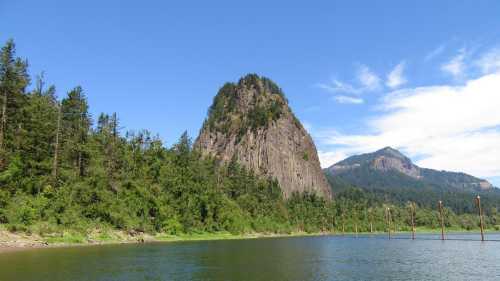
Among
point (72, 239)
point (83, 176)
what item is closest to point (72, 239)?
point (72, 239)

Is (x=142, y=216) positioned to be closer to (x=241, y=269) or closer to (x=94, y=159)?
(x=94, y=159)

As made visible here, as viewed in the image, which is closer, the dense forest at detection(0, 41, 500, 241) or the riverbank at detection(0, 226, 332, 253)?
the riverbank at detection(0, 226, 332, 253)

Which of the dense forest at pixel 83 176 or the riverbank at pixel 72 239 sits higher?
the dense forest at pixel 83 176

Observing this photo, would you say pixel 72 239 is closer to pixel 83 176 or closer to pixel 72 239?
pixel 72 239

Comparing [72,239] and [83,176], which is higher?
[83,176]

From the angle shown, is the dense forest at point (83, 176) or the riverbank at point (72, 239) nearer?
the riverbank at point (72, 239)

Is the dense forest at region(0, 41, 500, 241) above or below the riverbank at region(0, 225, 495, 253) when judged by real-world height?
above

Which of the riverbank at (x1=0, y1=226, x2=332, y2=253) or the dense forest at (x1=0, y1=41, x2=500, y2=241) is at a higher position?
the dense forest at (x1=0, y1=41, x2=500, y2=241)

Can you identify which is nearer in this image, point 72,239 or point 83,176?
point 72,239

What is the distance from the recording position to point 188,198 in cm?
14925

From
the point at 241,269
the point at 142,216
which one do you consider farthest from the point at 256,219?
the point at 241,269

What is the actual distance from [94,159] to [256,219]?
91.6 meters

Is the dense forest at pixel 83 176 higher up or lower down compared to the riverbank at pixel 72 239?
higher up

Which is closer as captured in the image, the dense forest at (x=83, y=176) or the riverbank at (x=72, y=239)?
the riverbank at (x=72, y=239)
